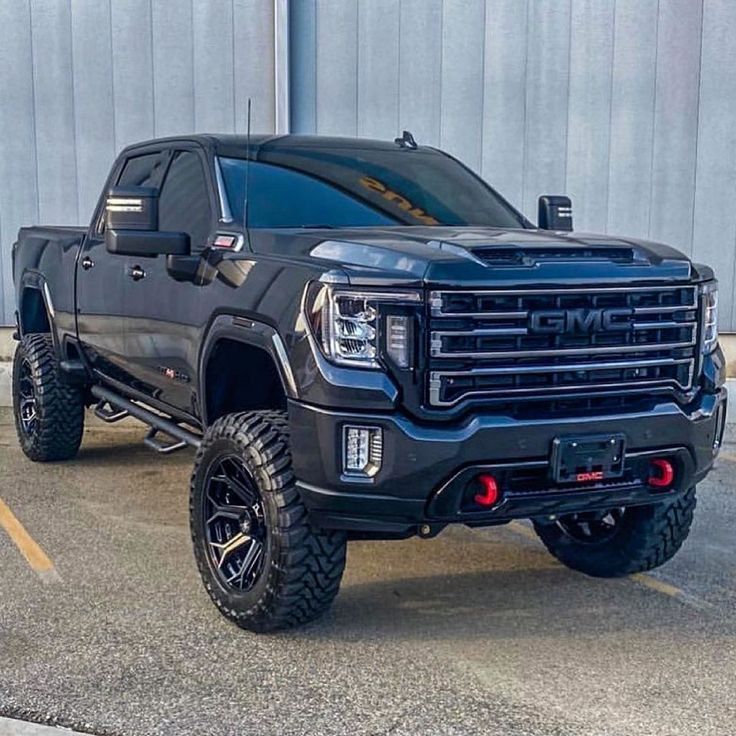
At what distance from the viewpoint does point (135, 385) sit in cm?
580

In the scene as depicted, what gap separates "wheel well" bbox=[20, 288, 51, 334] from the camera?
291 inches

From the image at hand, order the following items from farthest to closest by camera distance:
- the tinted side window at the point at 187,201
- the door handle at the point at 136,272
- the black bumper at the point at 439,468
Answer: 1. the door handle at the point at 136,272
2. the tinted side window at the point at 187,201
3. the black bumper at the point at 439,468

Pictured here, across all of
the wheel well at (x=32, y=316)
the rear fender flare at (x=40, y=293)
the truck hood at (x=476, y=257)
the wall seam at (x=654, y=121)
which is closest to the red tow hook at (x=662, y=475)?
the truck hood at (x=476, y=257)

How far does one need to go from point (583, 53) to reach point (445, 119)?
138 centimetres

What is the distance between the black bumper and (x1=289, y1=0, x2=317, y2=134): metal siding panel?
628 cm

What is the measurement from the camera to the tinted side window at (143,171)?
582 centimetres

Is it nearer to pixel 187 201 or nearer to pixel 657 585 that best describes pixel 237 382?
pixel 187 201

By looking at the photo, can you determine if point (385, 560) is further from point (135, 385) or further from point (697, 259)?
point (697, 259)

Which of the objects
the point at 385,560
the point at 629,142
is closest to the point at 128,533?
the point at 385,560

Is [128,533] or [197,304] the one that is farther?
[128,533]

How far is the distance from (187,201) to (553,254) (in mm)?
2101

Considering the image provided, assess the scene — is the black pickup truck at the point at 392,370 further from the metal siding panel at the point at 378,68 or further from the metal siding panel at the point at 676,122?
the metal siding panel at the point at 676,122

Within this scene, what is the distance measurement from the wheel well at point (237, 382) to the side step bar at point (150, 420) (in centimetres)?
23

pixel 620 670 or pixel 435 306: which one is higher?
pixel 435 306
